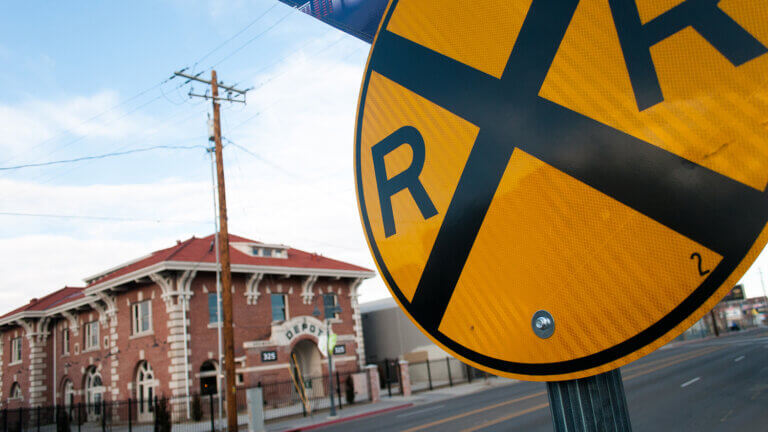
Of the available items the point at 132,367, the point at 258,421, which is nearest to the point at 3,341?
the point at 132,367

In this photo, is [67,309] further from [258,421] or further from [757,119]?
[757,119]

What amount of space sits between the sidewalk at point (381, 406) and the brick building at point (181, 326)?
3753mm

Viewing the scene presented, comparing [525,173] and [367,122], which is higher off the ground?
[367,122]

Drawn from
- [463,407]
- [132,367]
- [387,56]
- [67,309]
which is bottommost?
[463,407]

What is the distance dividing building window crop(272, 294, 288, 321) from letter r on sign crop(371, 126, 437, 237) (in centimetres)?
2735

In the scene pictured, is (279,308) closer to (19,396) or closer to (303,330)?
(303,330)

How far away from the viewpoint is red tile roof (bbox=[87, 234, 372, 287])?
2595 cm

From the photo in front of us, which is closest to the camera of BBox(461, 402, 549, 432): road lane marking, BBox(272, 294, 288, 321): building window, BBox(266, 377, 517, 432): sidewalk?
BBox(461, 402, 549, 432): road lane marking

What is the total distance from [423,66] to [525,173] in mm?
469

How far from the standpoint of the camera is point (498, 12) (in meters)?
1.21

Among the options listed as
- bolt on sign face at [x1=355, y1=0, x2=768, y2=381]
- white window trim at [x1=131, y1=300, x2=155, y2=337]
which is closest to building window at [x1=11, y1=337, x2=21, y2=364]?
white window trim at [x1=131, y1=300, x2=155, y2=337]

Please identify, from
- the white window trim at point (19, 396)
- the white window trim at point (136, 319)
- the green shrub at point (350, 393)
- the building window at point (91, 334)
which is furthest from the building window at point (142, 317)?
the white window trim at point (19, 396)

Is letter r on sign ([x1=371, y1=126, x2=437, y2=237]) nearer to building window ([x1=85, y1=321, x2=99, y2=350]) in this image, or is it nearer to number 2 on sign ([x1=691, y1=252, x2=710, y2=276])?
number 2 on sign ([x1=691, y1=252, x2=710, y2=276])

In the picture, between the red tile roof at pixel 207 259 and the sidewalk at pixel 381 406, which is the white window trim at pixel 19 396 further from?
the sidewalk at pixel 381 406
